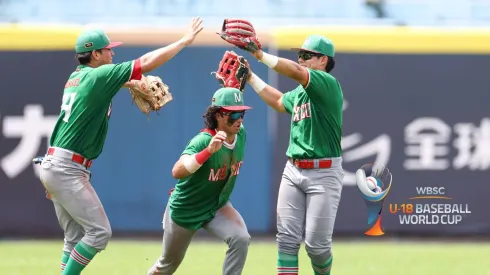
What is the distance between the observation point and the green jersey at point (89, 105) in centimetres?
754

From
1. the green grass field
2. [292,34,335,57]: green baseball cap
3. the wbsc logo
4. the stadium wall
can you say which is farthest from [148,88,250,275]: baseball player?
the stadium wall

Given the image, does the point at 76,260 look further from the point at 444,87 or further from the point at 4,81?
the point at 444,87

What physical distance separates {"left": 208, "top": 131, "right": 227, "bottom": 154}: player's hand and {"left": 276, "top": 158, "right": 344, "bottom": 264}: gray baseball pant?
3.47 feet

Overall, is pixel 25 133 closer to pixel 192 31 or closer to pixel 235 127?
pixel 192 31

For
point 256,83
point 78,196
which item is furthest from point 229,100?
point 78,196

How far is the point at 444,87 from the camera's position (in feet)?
41.3

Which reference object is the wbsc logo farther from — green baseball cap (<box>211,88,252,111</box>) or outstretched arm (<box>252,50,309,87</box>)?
green baseball cap (<box>211,88,252,111</box>)

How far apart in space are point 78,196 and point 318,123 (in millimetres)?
1845

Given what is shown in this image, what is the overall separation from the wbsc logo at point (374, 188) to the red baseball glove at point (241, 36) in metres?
4.33

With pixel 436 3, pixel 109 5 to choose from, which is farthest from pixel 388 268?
pixel 109 5

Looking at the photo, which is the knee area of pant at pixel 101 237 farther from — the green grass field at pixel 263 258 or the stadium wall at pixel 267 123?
the stadium wall at pixel 267 123

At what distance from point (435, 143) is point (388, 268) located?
→ 9.42 feet

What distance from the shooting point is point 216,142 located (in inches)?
275

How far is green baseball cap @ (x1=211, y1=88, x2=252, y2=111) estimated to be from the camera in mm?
7234
